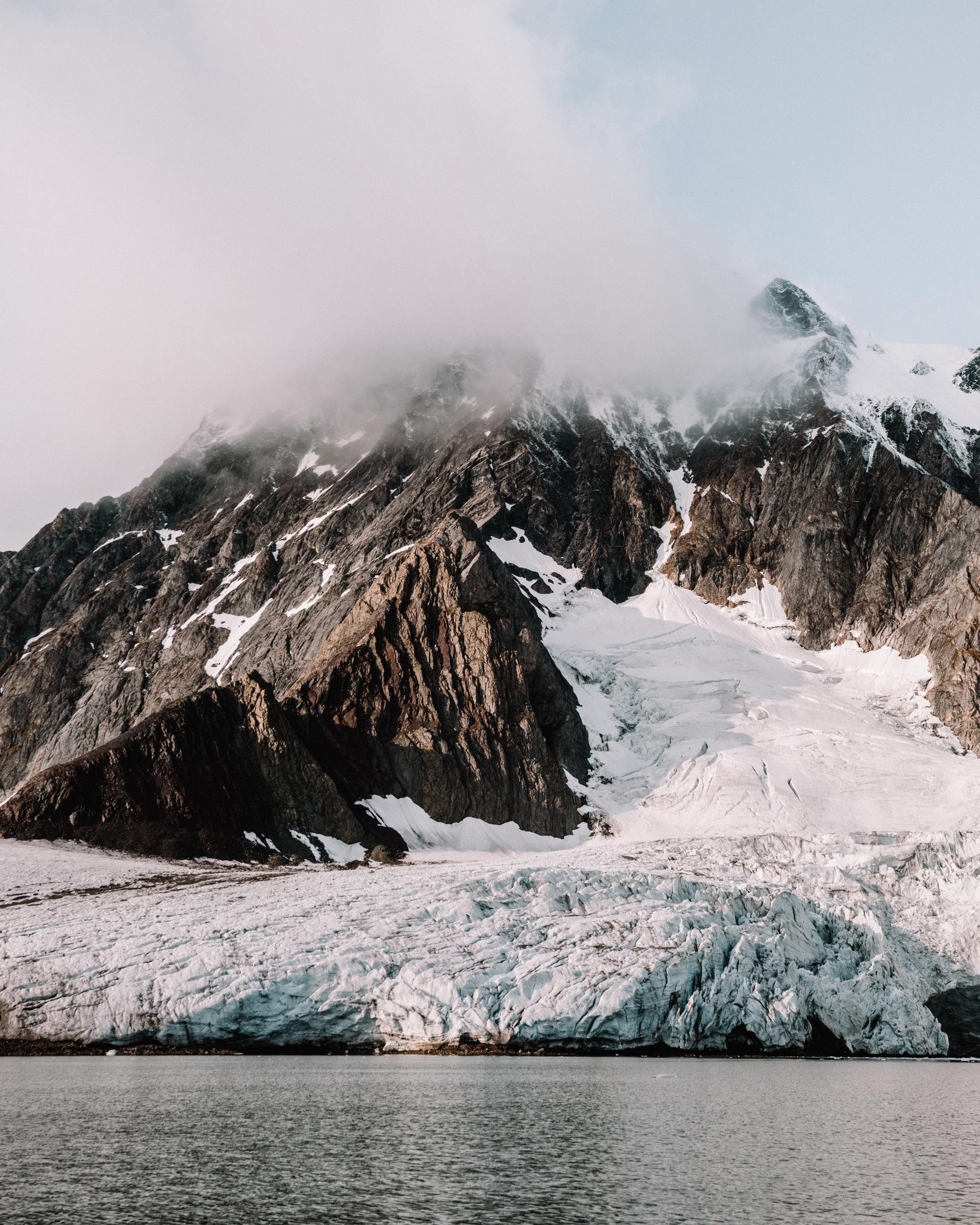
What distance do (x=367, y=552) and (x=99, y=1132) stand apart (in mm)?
151341

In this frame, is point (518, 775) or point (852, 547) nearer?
point (518, 775)

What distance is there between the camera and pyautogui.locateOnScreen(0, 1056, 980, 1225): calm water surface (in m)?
22.0

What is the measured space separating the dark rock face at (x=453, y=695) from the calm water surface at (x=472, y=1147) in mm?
78281

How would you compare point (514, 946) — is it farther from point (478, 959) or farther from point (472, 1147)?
point (472, 1147)

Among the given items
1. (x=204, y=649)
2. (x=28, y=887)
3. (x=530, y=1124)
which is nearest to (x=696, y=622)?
(x=204, y=649)

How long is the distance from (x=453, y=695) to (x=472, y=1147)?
10683 centimetres

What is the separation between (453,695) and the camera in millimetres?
135125

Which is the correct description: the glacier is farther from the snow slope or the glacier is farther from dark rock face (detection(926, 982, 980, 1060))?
the snow slope

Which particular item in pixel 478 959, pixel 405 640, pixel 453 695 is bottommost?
pixel 478 959

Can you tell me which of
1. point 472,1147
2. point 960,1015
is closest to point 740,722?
point 960,1015

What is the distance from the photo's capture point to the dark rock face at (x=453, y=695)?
12550cm

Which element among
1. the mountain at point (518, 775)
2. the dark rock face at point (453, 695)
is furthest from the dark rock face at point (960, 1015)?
the dark rock face at point (453, 695)

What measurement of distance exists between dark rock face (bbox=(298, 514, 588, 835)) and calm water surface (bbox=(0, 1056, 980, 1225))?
78.3 metres

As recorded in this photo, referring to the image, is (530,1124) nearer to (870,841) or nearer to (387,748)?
(870,841)
